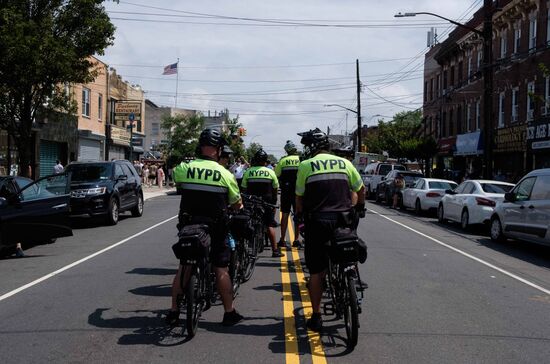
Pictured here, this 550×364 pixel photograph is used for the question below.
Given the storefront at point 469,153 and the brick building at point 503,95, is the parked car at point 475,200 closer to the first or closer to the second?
the brick building at point 503,95

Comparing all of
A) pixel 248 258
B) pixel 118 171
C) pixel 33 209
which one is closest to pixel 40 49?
pixel 118 171

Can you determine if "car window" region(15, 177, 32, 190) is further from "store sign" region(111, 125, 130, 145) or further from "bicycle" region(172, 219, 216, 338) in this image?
"store sign" region(111, 125, 130, 145)

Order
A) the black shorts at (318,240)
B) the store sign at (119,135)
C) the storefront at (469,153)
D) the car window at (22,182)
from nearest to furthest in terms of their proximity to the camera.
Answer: the black shorts at (318,240), the car window at (22,182), the storefront at (469,153), the store sign at (119,135)

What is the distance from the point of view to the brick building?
86.4 feet

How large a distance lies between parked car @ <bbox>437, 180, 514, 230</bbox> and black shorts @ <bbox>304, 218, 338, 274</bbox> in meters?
10.9

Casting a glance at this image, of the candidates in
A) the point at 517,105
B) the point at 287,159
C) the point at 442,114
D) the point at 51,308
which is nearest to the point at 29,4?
the point at 287,159

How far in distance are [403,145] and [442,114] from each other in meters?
6.60

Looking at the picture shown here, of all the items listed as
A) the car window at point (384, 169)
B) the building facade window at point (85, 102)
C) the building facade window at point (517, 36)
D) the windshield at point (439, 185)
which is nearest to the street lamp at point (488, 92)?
the windshield at point (439, 185)

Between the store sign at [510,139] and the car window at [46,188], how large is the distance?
21.9 meters

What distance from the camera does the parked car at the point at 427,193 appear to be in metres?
21.6

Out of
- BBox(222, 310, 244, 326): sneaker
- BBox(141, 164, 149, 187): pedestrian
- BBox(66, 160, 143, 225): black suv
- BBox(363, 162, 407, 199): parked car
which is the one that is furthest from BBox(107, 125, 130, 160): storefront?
BBox(222, 310, 244, 326): sneaker

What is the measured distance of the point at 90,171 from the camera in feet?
55.9

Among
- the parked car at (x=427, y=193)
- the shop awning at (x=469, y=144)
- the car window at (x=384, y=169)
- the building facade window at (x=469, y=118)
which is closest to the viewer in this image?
the parked car at (x=427, y=193)

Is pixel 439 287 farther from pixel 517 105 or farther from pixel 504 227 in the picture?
pixel 517 105
